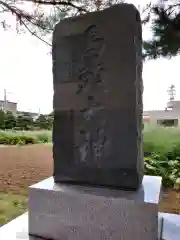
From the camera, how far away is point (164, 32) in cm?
232

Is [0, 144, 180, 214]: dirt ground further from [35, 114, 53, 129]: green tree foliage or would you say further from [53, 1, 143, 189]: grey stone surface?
[35, 114, 53, 129]: green tree foliage

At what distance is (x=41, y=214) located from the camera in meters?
1.24

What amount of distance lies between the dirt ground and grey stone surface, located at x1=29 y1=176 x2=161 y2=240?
4.12 ft

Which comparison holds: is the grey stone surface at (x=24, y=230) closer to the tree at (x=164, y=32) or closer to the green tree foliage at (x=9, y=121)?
the tree at (x=164, y=32)

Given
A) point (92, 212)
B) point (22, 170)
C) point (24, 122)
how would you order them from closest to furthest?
point (92, 212), point (22, 170), point (24, 122)

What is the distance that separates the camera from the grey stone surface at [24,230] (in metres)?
1.27

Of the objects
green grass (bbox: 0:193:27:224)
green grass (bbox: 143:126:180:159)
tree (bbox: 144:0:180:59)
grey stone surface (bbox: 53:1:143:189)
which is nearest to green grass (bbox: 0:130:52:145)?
green grass (bbox: 143:126:180:159)

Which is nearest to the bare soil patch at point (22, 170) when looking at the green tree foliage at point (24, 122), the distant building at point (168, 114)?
the green tree foliage at point (24, 122)

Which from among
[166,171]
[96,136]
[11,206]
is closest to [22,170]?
[11,206]

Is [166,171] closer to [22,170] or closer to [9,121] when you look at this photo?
[22,170]

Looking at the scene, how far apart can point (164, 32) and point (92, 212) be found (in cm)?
192

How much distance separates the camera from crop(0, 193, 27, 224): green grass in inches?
77.6

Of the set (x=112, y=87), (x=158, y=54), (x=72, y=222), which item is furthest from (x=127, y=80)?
(x=158, y=54)

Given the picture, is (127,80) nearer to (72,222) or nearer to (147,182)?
(147,182)
